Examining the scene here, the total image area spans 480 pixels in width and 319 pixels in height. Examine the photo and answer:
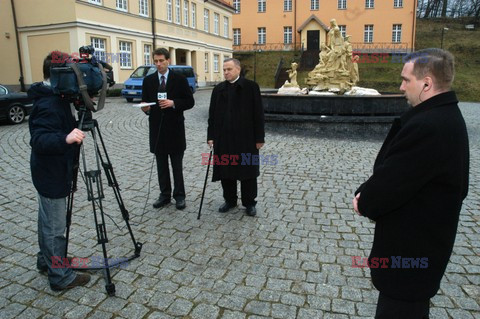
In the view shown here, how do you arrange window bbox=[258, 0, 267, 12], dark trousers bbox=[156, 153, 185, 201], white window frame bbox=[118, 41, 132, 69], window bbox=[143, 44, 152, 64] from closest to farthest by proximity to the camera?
1. dark trousers bbox=[156, 153, 185, 201]
2. white window frame bbox=[118, 41, 132, 69]
3. window bbox=[143, 44, 152, 64]
4. window bbox=[258, 0, 267, 12]

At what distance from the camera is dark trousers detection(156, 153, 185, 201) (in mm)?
5562

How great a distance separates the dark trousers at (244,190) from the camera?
541 cm

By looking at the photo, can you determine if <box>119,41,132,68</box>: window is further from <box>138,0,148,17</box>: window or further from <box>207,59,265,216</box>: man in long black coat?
<box>207,59,265,216</box>: man in long black coat

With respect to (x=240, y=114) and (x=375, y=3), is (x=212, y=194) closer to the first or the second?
(x=240, y=114)

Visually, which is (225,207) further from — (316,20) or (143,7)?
(316,20)

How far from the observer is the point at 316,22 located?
51.0 meters

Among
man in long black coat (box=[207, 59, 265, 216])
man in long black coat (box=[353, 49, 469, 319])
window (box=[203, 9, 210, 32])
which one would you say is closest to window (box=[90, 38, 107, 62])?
window (box=[203, 9, 210, 32])

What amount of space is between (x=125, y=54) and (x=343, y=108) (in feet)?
68.0

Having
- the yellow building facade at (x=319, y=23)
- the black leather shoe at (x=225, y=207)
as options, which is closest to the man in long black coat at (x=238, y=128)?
the black leather shoe at (x=225, y=207)

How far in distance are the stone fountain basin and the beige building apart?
1653cm

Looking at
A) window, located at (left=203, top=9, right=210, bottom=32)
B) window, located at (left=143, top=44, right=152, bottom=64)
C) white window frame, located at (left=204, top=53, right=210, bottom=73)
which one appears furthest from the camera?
white window frame, located at (left=204, top=53, right=210, bottom=73)

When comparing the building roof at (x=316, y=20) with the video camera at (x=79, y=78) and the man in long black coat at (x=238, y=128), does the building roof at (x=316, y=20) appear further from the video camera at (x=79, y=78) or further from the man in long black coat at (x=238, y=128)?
the video camera at (x=79, y=78)

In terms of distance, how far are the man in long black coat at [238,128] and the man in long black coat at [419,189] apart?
10.4ft

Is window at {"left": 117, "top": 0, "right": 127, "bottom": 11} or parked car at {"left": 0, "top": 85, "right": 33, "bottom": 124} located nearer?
parked car at {"left": 0, "top": 85, "right": 33, "bottom": 124}
